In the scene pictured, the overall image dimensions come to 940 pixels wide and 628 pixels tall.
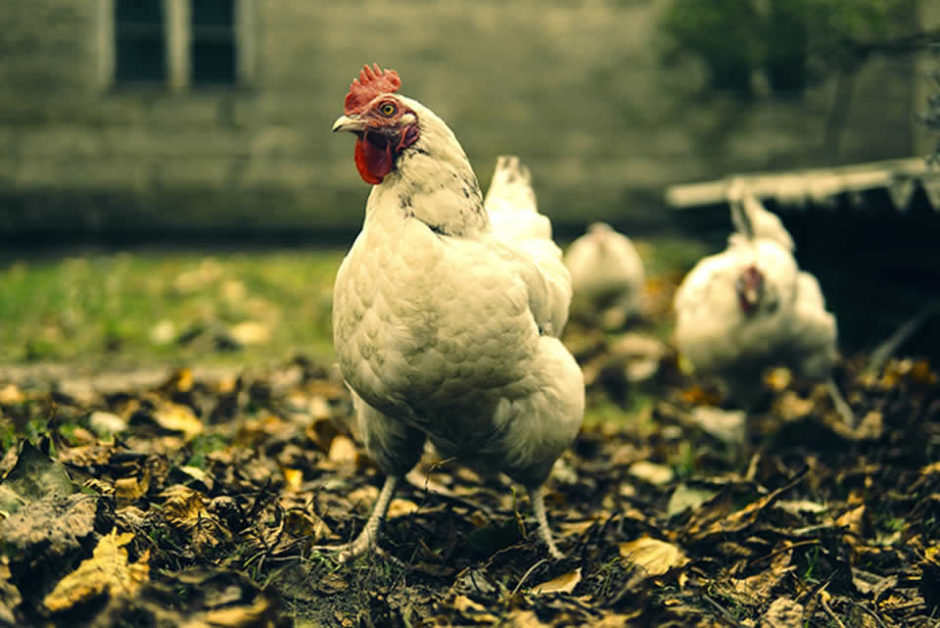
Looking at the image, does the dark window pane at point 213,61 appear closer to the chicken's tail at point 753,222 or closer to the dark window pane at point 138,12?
the dark window pane at point 138,12

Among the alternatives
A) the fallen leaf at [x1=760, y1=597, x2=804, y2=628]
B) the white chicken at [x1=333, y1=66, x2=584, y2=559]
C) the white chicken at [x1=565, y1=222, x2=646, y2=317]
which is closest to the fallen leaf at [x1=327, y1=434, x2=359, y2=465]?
the white chicken at [x1=333, y1=66, x2=584, y2=559]

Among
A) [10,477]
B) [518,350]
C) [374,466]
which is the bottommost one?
[374,466]

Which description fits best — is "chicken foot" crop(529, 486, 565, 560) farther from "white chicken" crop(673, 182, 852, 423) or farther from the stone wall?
the stone wall

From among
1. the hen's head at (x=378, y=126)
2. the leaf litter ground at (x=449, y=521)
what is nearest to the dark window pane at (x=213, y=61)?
the leaf litter ground at (x=449, y=521)

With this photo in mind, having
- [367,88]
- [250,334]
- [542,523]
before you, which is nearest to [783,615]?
[542,523]

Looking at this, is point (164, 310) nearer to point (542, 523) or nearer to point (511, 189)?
point (511, 189)

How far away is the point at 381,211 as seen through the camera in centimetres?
258

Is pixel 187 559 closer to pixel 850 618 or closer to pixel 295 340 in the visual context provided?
pixel 850 618

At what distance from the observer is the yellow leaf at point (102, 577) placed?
1993mm

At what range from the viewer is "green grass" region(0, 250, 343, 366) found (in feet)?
18.7

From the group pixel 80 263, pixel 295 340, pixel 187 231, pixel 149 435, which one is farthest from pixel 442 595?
pixel 187 231

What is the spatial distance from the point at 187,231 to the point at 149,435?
7.92 metres

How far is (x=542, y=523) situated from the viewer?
114 inches

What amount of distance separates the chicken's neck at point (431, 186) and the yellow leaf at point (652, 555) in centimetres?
101
